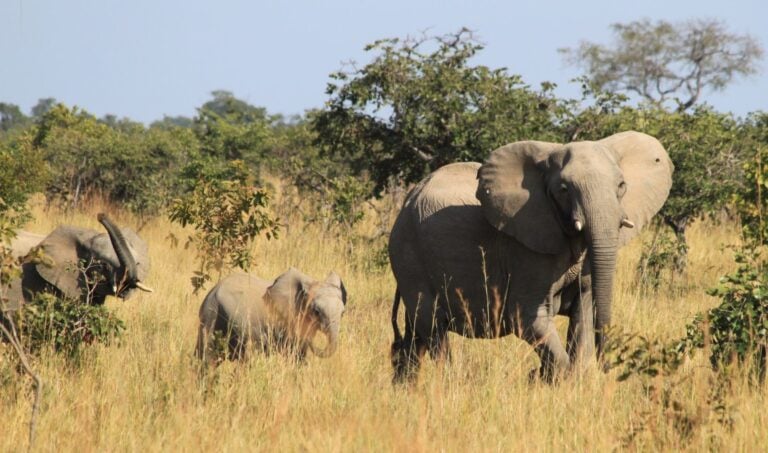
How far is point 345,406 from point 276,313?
1789mm

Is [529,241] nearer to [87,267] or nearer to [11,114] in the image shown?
[87,267]

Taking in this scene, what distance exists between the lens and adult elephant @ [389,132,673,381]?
22.7 feet

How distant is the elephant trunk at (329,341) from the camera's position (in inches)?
306

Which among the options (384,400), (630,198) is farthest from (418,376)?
(630,198)

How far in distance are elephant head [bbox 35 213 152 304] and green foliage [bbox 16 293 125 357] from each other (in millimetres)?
439

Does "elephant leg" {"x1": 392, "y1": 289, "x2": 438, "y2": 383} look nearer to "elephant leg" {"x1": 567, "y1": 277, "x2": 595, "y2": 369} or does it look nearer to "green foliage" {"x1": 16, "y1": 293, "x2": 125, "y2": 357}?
"elephant leg" {"x1": 567, "y1": 277, "x2": 595, "y2": 369}

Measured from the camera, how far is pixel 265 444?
5637 mm

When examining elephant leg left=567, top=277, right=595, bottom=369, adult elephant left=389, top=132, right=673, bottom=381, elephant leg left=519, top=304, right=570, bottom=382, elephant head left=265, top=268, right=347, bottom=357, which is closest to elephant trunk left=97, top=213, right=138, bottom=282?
elephant head left=265, top=268, right=347, bottom=357

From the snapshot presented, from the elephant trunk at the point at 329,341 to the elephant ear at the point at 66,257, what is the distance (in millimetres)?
1748

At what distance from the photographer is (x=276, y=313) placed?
8188mm

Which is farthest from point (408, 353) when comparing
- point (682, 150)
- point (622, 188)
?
point (682, 150)

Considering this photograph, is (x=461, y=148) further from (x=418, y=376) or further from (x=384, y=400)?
(x=384, y=400)

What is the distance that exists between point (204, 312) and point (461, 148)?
477 cm

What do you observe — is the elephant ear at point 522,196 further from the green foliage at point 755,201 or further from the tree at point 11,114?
the tree at point 11,114
